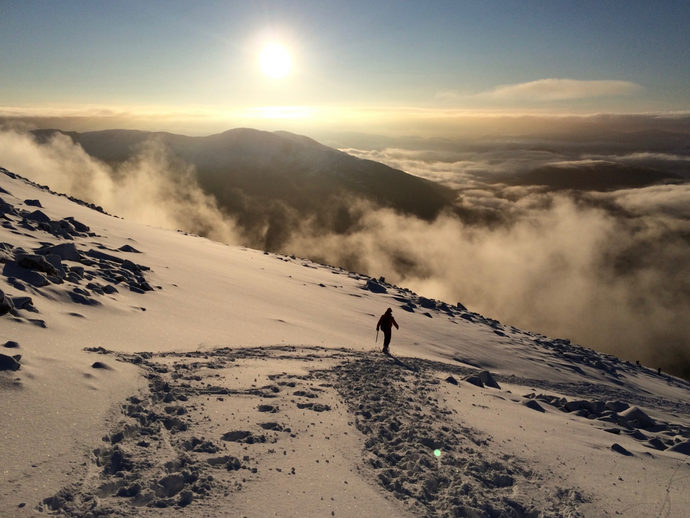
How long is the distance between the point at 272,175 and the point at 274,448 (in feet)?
375

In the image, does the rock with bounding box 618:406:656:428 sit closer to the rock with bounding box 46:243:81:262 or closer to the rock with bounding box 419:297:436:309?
the rock with bounding box 419:297:436:309

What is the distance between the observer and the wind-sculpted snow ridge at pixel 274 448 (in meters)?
4.68

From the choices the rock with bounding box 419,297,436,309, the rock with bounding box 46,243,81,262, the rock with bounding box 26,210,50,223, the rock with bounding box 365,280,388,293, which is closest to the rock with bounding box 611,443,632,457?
the rock with bounding box 46,243,81,262

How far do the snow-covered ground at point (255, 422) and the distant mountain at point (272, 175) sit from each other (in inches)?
3734

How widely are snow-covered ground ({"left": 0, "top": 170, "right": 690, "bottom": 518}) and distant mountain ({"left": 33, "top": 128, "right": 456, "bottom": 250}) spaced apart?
94832mm

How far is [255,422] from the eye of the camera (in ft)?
21.1

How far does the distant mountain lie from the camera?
364ft

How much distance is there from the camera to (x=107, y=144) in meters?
120

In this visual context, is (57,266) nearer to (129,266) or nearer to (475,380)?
(129,266)

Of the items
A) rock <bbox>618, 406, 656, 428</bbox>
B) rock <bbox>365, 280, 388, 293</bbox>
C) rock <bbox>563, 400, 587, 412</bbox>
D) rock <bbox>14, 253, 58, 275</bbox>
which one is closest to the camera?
rock <bbox>14, 253, 58, 275</bbox>

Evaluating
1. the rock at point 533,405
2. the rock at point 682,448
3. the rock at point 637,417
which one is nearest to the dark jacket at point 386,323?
the rock at point 533,405

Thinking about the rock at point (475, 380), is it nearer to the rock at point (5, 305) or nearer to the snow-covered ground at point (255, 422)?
the snow-covered ground at point (255, 422)

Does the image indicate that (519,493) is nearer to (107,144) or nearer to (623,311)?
(107,144)

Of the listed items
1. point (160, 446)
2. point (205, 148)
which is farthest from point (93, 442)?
point (205, 148)
